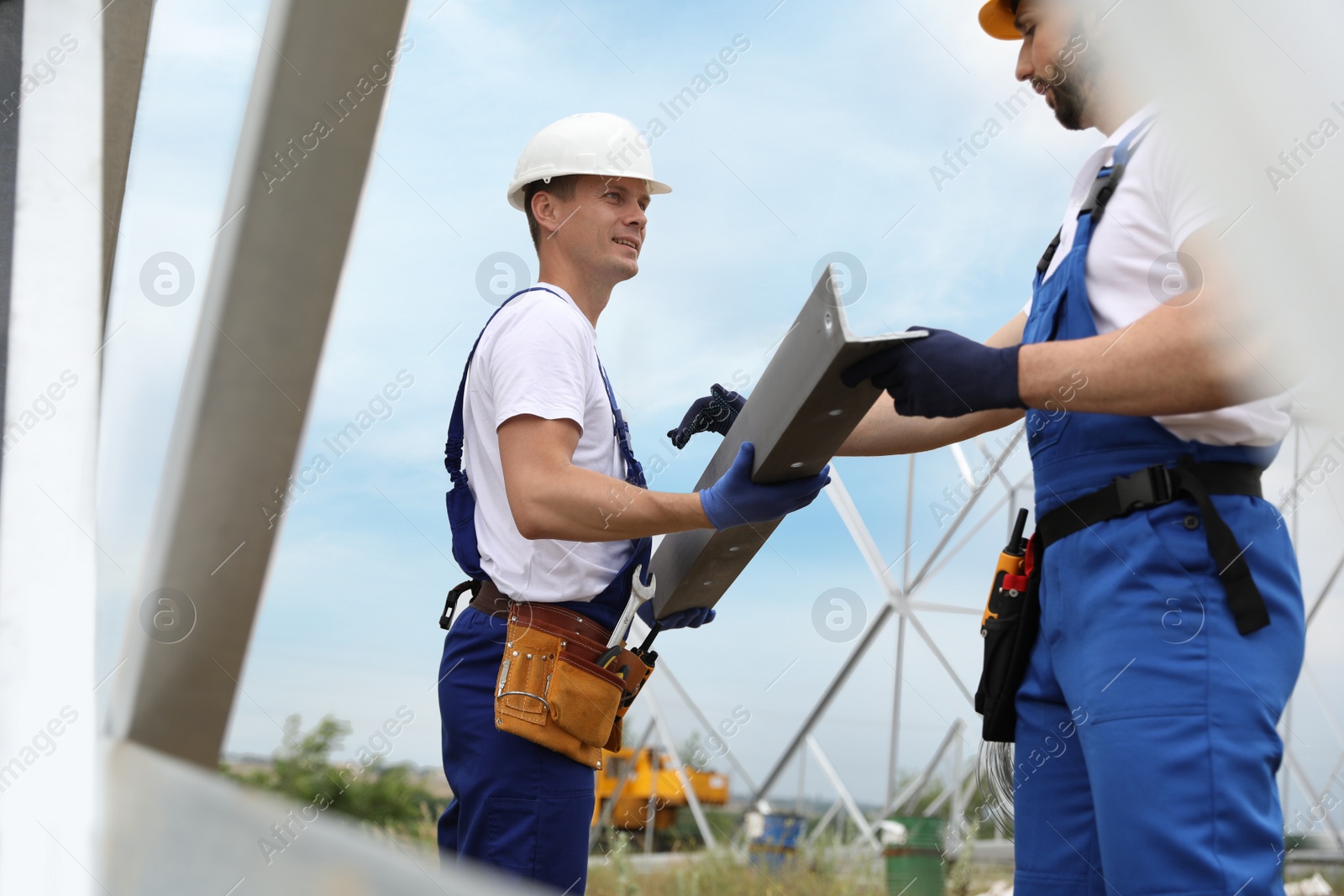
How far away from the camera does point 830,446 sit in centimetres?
211

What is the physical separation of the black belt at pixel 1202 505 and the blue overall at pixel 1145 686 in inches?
0.7

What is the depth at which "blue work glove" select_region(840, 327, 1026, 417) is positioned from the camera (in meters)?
1.96

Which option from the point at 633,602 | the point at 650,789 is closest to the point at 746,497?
the point at 633,602

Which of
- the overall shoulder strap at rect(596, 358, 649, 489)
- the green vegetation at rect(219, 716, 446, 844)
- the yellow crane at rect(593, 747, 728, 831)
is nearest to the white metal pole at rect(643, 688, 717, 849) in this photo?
the yellow crane at rect(593, 747, 728, 831)

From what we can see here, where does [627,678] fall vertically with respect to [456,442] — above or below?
below

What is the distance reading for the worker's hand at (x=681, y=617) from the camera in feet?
8.46

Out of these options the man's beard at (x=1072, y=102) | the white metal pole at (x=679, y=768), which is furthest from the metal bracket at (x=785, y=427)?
the white metal pole at (x=679, y=768)

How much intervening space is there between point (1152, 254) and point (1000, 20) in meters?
1.11

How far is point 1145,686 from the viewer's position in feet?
5.70

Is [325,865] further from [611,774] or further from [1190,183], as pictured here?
[611,774]

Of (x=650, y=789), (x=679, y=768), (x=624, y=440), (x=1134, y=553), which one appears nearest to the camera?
(x=1134, y=553)

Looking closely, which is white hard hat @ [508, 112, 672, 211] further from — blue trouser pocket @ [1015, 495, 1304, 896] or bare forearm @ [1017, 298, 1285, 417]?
blue trouser pocket @ [1015, 495, 1304, 896]

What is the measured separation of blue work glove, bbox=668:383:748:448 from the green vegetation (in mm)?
5933

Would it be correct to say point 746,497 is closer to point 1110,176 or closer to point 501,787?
point 501,787
